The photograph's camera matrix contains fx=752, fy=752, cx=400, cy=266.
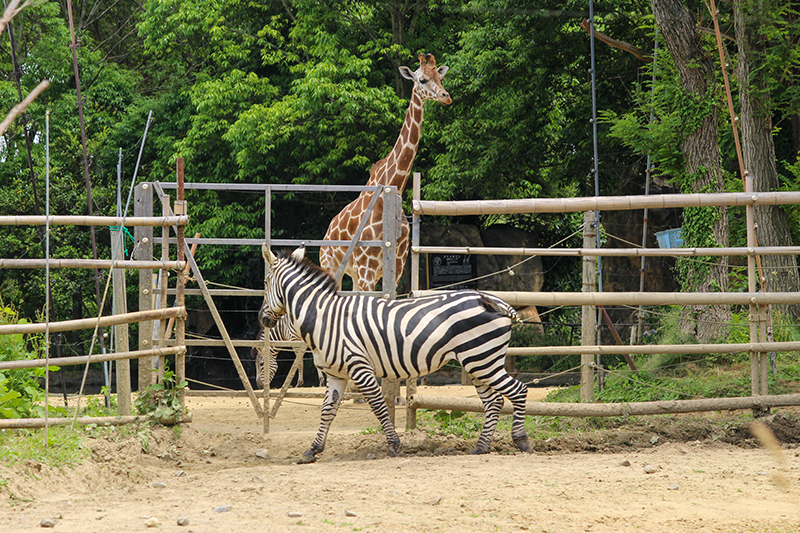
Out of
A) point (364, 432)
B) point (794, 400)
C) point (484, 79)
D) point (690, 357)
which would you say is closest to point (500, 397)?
point (364, 432)

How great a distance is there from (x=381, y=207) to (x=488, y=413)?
3631mm

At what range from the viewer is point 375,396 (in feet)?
18.8

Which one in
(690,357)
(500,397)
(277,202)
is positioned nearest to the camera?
(500,397)

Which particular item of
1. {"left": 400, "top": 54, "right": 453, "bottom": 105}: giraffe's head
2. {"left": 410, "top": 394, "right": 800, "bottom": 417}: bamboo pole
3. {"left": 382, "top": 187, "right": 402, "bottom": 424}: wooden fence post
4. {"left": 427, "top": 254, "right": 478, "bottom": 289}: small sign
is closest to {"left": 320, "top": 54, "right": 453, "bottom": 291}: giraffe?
{"left": 400, "top": 54, "right": 453, "bottom": 105}: giraffe's head

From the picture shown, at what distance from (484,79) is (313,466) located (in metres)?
9.10

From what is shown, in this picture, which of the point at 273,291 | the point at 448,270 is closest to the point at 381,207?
the point at 273,291

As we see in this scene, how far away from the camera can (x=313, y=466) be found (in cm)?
534

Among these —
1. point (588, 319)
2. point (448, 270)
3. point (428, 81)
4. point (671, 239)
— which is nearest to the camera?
point (588, 319)

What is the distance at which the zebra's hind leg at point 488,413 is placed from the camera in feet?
18.7

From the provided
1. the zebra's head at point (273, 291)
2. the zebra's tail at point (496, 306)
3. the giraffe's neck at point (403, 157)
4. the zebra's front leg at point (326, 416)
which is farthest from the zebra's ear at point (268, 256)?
the giraffe's neck at point (403, 157)

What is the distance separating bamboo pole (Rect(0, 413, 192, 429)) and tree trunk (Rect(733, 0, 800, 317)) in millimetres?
6757

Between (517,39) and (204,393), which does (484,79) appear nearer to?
(517,39)

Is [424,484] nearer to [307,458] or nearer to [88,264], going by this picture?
[307,458]

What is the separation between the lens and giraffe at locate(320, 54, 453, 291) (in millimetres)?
8594
